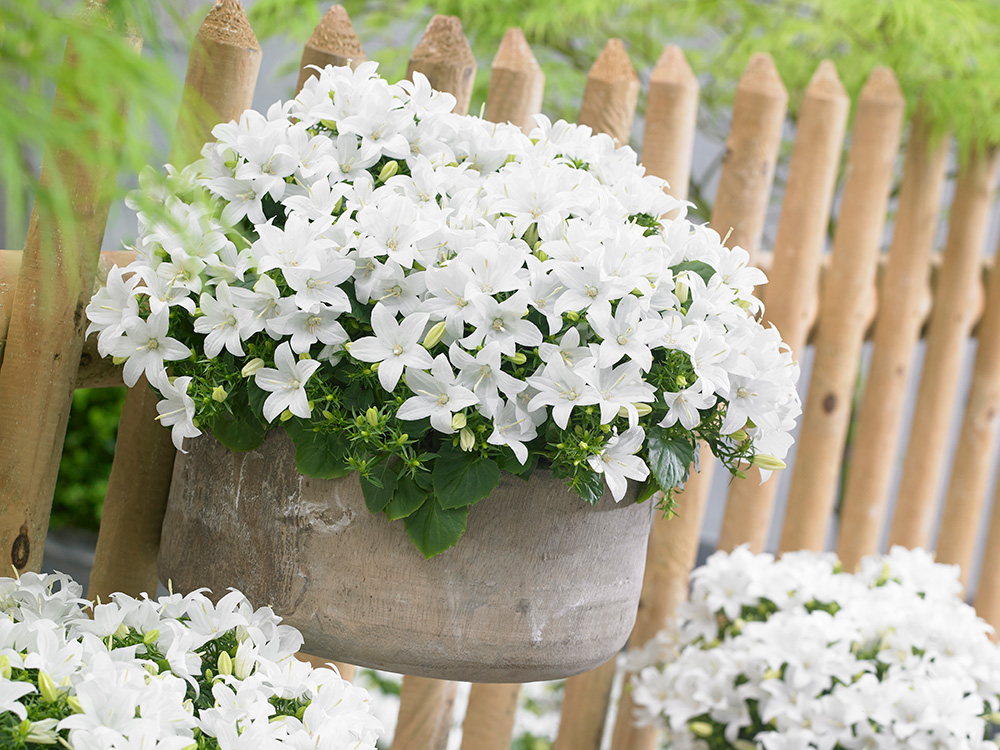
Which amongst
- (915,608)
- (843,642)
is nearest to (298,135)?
(843,642)

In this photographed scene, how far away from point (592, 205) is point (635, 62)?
175cm

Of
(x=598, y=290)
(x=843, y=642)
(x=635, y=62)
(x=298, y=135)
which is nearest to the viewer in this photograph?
(x=598, y=290)

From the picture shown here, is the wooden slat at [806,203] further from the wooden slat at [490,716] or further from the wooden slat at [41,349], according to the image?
the wooden slat at [41,349]

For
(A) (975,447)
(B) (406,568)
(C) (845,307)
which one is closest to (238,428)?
(B) (406,568)

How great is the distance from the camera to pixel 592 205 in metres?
0.95

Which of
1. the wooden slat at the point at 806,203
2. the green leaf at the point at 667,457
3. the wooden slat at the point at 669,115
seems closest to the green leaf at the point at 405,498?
the green leaf at the point at 667,457

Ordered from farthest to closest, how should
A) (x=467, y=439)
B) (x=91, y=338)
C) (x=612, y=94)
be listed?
(x=612, y=94)
(x=91, y=338)
(x=467, y=439)

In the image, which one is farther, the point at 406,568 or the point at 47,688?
the point at 406,568

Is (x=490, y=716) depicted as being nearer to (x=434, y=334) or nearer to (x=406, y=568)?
(x=406, y=568)

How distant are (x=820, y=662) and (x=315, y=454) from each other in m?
0.85

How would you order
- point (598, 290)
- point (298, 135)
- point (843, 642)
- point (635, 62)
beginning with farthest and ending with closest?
point (635, 62) < point (843, 642) < point (298, 135) < point (598, 290)

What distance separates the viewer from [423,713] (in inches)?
61.4

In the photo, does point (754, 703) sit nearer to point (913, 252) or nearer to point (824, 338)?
→ point (824, 338)

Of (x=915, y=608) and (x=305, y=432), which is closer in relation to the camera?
(x=305, y=432)
